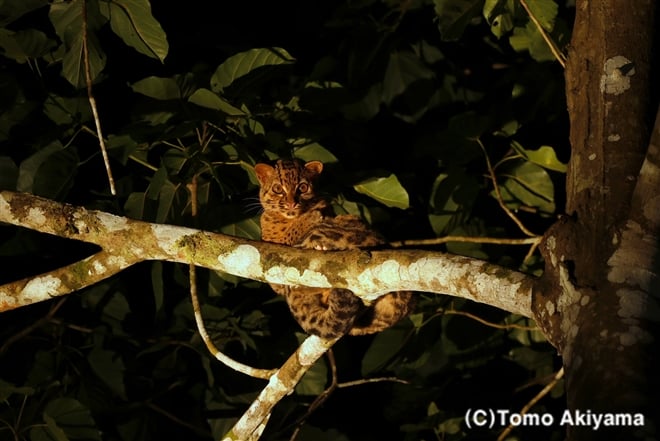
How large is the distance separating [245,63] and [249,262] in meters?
1.27

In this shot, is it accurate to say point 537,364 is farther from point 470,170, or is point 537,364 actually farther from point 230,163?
point 230,163

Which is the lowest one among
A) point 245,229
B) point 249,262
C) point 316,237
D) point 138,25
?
point 245,229

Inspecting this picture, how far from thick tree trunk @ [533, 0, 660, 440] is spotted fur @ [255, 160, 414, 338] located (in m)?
0.83

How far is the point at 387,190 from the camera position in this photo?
449 cm

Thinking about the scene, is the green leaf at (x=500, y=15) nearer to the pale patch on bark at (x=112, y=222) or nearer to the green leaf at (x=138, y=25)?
the green leaf at (x=138, y=25)

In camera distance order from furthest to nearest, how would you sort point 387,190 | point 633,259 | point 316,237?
point 387,190 < point 316,237 < point 633,259

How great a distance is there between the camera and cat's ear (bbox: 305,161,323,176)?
4.74m

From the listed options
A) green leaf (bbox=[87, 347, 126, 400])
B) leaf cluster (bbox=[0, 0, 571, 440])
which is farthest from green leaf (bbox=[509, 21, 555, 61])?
green leaf (bbox=[87, 347, 126, 400])

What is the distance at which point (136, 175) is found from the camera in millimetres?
5113

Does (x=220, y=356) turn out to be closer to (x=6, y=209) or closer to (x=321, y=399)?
(x=321, y=399)

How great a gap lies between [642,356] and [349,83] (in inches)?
133

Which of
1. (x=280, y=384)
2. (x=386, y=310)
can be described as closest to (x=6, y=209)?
(x=280, y=384)

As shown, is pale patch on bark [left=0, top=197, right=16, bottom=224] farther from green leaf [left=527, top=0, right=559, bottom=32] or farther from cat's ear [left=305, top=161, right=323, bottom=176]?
green leaf [left=527, top=0, right=559, bottom=32]

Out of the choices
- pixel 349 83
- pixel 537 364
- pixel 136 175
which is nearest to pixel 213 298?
pixel 136 175
